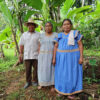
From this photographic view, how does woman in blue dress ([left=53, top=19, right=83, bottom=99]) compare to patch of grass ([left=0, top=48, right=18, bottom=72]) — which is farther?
patch of grass ([left=0, top=48, right=18, bottom=72])

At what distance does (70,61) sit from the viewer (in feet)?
6.75

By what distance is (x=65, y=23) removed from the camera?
2.06 m

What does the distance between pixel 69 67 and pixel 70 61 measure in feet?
0.36

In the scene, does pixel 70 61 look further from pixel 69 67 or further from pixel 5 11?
pixel 5 11

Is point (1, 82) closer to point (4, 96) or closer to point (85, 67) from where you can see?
point (4, 96)

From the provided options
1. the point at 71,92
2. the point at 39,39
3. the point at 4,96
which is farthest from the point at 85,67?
the point at 4,96

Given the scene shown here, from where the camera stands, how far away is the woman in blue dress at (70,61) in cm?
205

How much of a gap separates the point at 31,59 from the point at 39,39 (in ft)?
1.65

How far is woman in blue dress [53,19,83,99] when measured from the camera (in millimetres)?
2053

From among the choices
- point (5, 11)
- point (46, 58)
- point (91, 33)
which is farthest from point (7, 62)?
point (91, 33)

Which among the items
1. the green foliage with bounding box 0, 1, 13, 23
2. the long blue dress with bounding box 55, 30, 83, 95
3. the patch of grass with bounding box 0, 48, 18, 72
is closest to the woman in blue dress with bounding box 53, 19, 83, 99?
the long blue dress with bounding box 55, 30, 83, 95

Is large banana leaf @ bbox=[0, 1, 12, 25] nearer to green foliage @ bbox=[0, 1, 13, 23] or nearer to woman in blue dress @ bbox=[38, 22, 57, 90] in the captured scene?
green foliage @ bbox=[0, 1, 13, 23]

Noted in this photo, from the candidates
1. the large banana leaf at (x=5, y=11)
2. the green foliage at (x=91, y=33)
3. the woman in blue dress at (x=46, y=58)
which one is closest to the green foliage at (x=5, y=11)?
the large banana leaf at (x=5, y=11)

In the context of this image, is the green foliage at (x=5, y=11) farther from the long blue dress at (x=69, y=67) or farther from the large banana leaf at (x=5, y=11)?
the long blue dress at (x=69, y=67)
